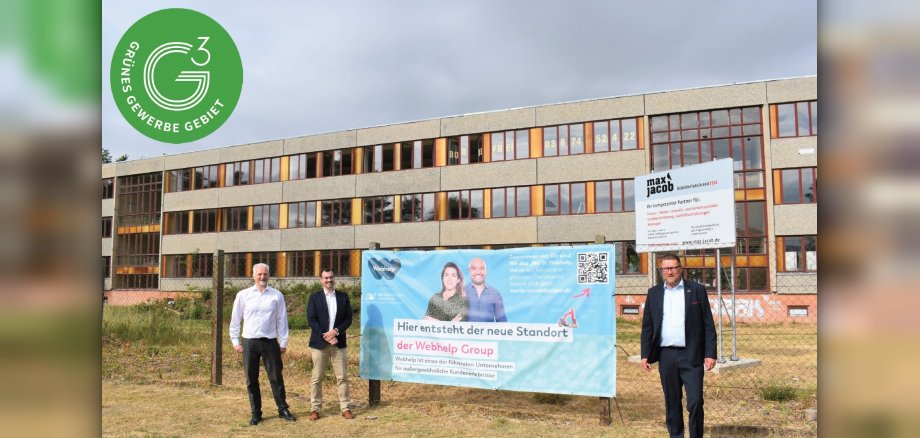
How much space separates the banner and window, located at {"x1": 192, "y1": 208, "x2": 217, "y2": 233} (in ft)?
138

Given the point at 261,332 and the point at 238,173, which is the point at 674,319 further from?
the point at 238,173

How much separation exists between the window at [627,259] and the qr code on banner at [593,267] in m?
26.9

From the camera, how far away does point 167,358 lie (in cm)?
1449

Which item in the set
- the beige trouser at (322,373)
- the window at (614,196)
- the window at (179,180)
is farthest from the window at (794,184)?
the window at (179,180)

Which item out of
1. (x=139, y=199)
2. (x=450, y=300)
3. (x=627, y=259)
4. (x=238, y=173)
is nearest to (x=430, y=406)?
(x=450, y=300)

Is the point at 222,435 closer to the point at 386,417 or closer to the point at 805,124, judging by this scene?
the point at 386,417

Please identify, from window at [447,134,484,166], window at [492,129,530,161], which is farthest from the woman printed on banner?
window at [447,134,484,166]

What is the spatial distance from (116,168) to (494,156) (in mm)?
33972

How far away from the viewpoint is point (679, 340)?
662 cm

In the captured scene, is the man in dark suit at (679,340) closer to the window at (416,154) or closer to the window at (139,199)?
the window at (416,154)

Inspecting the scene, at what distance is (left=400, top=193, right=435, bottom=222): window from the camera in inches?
1575

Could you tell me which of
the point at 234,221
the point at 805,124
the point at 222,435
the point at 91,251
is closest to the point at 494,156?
the point at 805,124

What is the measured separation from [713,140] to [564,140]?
25.8ft

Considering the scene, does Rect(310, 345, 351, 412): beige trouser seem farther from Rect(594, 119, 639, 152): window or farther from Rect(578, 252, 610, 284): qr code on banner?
Rect(594, 119, 639, 152): window
